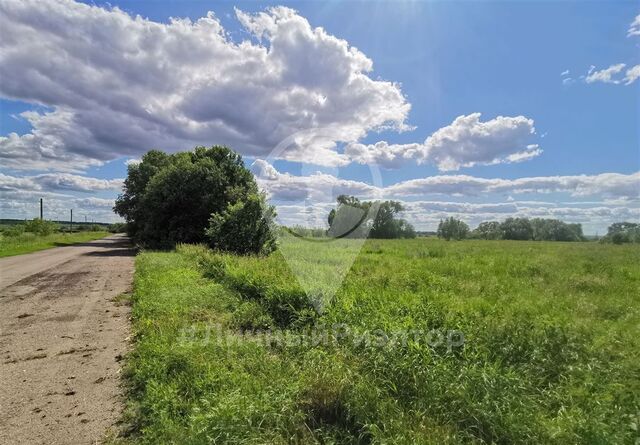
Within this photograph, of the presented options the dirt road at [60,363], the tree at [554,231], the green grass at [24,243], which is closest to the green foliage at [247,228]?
the dirt road at [60,363]

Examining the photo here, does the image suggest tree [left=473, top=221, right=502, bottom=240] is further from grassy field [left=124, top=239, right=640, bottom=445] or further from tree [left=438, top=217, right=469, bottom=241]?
grassy field [left=124, top=239, right=640, bottom=445]

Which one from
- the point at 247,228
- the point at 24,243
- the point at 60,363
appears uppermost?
the point at 247,228

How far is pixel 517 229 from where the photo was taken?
209ft

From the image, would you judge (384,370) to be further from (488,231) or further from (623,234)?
(488,231)

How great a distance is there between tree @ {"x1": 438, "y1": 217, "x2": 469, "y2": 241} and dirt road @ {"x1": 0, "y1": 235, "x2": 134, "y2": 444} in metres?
62.9

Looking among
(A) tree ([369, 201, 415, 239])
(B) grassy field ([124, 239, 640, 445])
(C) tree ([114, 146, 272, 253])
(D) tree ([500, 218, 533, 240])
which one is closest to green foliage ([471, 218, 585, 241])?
(D) tree ([500, 218, 533, 240])

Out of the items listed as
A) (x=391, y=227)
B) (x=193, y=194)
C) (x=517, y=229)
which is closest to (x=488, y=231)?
(x=517, y=229)

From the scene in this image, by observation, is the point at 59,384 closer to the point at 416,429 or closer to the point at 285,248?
the point at 416,429

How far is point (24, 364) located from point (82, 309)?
10.6 feet

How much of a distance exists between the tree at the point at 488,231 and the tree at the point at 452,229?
191 cm

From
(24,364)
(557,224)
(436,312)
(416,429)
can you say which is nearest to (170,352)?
(24,364)

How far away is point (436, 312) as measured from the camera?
18.0 feet

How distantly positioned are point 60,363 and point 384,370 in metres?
4.30

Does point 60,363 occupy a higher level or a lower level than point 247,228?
lower
